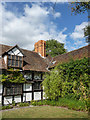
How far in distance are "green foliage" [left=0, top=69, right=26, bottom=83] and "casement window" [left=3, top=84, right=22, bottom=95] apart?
0.63m

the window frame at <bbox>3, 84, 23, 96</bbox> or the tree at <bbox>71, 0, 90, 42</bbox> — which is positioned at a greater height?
the tree at <bbox>71, 0, 90, 42</bbox>

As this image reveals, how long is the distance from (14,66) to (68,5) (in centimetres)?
871

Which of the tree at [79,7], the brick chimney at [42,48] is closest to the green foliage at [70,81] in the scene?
the tree at [79,7]

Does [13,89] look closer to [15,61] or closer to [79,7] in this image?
[15,61]

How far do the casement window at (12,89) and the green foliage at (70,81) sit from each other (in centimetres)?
280

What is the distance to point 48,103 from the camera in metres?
12.1

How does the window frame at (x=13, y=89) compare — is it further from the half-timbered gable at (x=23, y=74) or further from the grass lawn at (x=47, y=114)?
the grass lawn at (x=47, y=114)

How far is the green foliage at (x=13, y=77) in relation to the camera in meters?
10.7

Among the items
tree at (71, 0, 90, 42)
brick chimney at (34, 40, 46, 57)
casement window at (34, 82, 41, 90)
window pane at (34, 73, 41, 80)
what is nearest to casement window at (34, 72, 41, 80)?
window pane at (34, 73, 41, 80)

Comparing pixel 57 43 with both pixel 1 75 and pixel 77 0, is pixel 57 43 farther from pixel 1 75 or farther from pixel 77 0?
pixel 77 0

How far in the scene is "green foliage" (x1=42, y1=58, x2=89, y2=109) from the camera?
31.1 feet

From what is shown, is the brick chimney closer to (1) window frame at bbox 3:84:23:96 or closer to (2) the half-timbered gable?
(2) the half-timbered gable

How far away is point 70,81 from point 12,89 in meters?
5.67

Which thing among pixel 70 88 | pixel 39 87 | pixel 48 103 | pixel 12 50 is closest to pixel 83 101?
pixel 70 88
